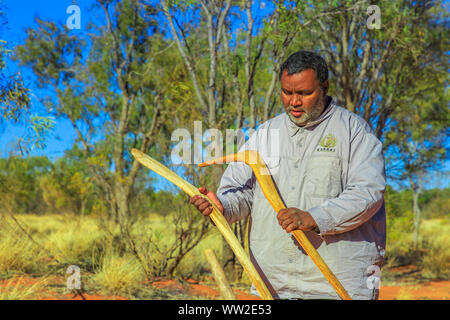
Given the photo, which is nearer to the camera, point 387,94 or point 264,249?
point 264,249

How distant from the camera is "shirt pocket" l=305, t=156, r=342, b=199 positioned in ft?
6.45

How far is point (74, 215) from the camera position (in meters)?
12.7

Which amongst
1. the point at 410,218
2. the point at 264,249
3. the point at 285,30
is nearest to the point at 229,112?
the point at 285,30

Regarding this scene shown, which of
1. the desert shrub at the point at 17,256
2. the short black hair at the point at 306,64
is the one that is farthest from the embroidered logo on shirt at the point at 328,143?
the desert shrub at the point at 17,256

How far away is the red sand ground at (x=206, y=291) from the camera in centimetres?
622

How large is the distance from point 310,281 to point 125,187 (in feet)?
29.3

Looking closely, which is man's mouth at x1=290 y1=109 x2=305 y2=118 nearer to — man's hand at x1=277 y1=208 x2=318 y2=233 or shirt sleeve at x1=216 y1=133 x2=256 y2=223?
shirt sleeve at x1=216 y1=133 x2=256 y2=223

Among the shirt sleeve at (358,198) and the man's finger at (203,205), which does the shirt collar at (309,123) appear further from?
the man's finger at (203,205)

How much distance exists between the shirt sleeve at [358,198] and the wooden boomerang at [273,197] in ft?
0.28

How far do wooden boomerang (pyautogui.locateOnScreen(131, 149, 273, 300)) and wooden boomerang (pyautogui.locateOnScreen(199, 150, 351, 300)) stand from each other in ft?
0.51
